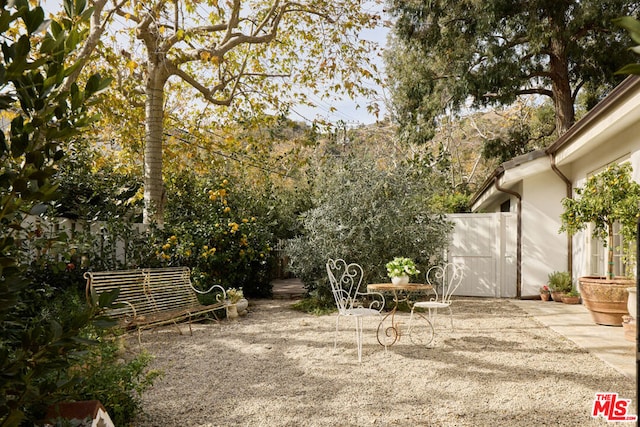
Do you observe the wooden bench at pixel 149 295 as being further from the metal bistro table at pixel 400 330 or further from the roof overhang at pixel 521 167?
the roof overhang at pixel 521 167

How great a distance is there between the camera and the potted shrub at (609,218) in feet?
19.5

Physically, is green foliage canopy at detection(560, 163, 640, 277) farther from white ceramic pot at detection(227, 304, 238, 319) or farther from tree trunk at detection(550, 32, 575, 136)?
tree trunk at detection(550, 32, 575, 136)

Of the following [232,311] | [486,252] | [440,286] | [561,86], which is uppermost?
[561,86]

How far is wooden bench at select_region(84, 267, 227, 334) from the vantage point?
5.92m

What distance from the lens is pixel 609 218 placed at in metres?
6.34

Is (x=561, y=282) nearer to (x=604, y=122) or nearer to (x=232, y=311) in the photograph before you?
(x=604, y=122)

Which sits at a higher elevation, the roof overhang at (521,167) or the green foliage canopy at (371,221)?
the roof overhang at (521,167)

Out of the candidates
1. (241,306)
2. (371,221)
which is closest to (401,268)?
(371,221)

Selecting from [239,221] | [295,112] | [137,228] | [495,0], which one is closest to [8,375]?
[137,228]

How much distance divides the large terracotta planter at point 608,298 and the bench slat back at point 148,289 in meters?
5.56

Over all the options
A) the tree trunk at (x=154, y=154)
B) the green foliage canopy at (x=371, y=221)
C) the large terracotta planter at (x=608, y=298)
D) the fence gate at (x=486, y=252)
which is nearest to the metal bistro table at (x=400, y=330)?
the green foliage canopy at (x=371, y=221)

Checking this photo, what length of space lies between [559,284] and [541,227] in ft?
4.09

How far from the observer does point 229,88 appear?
1155 centimetres

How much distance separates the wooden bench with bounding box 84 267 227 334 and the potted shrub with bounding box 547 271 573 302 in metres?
6.30
